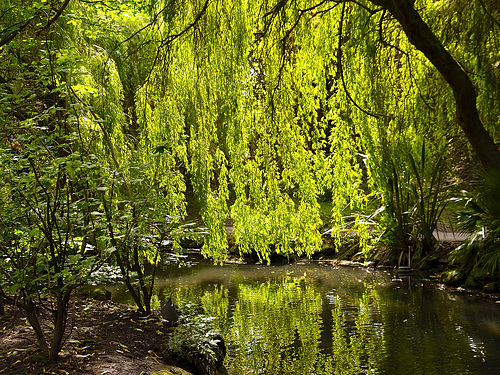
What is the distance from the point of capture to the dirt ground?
2632mm

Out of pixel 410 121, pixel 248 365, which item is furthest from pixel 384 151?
pixel 248 365

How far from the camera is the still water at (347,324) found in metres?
3.91

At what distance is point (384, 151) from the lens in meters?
5.63

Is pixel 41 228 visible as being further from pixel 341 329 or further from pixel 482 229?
pixel 482 229

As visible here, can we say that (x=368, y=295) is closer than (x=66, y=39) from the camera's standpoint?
No

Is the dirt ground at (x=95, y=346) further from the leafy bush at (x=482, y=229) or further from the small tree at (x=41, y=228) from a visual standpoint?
the leafy bush at (x=482, y=229)

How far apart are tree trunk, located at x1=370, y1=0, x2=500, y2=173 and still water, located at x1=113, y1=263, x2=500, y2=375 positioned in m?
1.82

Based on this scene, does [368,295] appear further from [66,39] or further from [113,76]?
[66,39]

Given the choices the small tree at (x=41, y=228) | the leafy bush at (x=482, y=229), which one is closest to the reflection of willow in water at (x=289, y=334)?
the leafy bush at (x=482, y=229)

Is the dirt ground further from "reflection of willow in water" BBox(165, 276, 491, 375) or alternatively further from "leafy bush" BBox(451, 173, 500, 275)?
"leafy bush" BBox(451, 173, 500, 275)

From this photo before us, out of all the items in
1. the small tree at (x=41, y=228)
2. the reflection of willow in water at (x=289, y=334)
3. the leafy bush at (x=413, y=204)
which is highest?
the leafy bush at (x=413, y=204)

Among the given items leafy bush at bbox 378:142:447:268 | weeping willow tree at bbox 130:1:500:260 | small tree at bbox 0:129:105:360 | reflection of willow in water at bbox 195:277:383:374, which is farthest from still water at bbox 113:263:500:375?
small tree at bbox 0:129:105:360

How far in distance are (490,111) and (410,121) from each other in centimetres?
91

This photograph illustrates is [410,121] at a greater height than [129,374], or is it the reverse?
[410,121]
